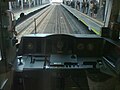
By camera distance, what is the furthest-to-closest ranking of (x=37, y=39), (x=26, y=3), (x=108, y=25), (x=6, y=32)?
(x=26, y=3), (x=108, y=25), (x=37, y=39), (x=6, y=32)

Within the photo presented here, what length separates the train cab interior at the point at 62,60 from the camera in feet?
7.01

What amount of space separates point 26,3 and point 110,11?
16.8 meters

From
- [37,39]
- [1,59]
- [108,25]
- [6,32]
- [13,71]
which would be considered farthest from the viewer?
[108,25]

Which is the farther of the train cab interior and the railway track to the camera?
the railway track

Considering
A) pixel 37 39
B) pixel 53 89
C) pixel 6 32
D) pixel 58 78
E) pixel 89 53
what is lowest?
pixel 53 89

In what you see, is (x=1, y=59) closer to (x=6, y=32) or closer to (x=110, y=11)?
(x=6, y=32)

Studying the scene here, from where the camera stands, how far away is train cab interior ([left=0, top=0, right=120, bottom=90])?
2.14 metres

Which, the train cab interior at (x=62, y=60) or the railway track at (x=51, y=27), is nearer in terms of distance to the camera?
the train cab interior at (x=62, y=60)

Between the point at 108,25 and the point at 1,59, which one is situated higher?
the point at 108,25

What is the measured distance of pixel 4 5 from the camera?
6.53 ft

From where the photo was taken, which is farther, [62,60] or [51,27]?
[51,27]

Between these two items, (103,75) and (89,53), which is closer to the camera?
(103,75)

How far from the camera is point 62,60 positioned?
2559 mm

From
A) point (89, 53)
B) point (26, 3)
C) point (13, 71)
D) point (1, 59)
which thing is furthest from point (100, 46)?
point (26, 3)
